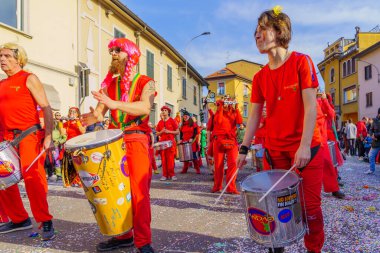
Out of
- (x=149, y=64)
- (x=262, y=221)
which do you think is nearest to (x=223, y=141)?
(x=262, y=221)

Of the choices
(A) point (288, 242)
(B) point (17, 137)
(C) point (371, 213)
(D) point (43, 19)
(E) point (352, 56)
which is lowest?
(C) point (371, 213)

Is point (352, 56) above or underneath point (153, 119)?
above

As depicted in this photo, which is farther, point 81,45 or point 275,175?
point 81,45

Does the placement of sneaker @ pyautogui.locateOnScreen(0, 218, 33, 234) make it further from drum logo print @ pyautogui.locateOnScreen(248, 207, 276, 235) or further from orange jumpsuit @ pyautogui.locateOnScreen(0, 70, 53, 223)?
drum logo print @ pyautogui.locateOnScreen(248, 207, 276, 235)

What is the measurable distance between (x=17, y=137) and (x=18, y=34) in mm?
8983

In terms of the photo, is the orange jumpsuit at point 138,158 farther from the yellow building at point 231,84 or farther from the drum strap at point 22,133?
the yellow building at point 231,84

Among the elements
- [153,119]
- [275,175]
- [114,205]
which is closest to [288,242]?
[275,175]

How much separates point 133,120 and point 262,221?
60.0 inches

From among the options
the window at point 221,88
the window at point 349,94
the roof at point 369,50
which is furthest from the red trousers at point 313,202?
the window at point 221,88

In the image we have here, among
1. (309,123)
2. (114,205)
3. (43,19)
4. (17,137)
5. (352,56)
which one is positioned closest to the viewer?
(309,123)

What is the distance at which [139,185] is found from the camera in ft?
10.4

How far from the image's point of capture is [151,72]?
22188 mm

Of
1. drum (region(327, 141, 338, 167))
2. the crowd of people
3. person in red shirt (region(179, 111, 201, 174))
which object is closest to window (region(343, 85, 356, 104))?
person in red shirt (region(179, 111, 201, 174))

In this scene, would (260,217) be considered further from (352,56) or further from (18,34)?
(352,56)
